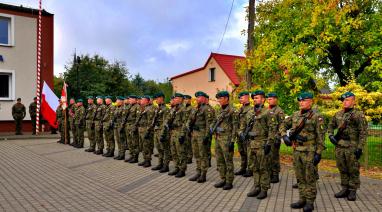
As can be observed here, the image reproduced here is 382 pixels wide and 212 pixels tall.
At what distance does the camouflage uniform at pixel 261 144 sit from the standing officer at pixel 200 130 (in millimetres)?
1492

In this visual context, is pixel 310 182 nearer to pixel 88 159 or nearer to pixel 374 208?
pixel 374 208

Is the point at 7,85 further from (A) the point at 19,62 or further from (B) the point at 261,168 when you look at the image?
(B) the point at 261,168

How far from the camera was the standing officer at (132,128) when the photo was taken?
12438 mm

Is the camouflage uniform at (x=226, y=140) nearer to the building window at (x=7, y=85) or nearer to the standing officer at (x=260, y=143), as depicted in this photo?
the standing officer at (x=260, y=143)

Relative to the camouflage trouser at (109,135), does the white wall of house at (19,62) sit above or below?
Answer: above

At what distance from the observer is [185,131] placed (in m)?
10.2

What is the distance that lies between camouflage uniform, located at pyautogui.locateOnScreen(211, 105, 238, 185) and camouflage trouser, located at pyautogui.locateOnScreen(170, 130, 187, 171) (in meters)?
1.54

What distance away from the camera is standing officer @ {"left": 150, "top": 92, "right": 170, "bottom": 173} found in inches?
429

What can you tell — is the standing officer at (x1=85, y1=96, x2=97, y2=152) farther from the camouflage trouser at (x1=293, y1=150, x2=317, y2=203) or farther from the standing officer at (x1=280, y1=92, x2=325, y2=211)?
the camouflage trouser at (x1=293, y1=150, x2=317, y2=203)

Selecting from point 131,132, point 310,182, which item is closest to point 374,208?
point 310,182

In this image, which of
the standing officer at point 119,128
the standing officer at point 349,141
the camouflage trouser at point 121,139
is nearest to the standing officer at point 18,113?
the standing officer at point 119,128

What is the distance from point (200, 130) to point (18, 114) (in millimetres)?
13038

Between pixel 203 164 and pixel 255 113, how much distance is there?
198 cm

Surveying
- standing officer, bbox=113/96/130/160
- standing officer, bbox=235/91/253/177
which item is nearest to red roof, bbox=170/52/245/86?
standing officer, bbox=113/96/130/160
